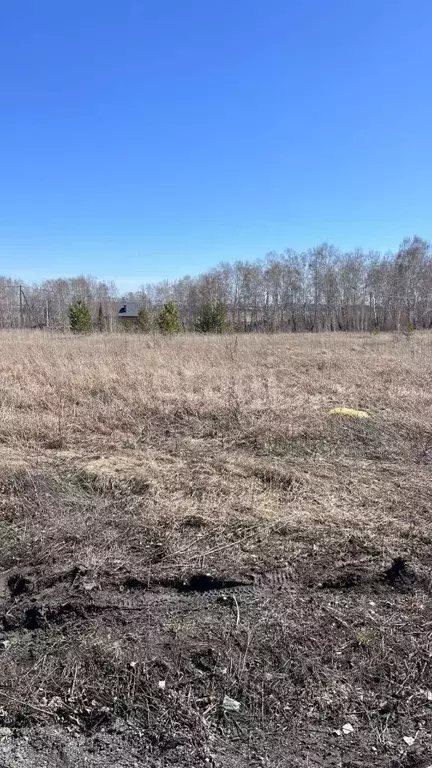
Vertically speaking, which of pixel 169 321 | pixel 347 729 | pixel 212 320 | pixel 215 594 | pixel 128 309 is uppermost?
pixel 128 309

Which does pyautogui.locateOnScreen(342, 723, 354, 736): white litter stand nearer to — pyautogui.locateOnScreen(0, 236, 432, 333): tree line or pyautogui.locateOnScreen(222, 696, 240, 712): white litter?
pyautogui.locateOnScreen(222, 696, 240, 712): white litter

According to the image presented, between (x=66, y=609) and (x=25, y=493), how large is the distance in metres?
1.50

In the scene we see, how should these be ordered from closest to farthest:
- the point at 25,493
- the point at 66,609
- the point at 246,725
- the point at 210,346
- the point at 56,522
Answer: the point at 246,725, the point at 66,609, the point at 56,522, the point at 25,493, the point at 210,346

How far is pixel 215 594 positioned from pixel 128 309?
44.8 m

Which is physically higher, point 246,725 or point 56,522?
point 56,522

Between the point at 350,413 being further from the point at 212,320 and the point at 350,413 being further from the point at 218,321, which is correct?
the point at 212,320

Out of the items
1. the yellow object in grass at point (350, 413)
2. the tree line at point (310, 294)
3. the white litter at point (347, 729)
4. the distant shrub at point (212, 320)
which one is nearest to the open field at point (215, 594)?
the white litter at point (347, 729)

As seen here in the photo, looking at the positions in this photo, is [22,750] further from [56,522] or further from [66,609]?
[56,522]

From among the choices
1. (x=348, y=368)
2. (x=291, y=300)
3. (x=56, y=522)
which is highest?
(x=291, y=300)

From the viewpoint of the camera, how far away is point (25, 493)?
11.4ft

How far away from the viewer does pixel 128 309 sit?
4544 cm

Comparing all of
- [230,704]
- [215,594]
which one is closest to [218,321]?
[215,594]

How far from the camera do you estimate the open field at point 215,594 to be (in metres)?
1.60

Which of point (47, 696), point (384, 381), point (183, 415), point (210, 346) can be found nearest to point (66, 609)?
point (47, 696)
